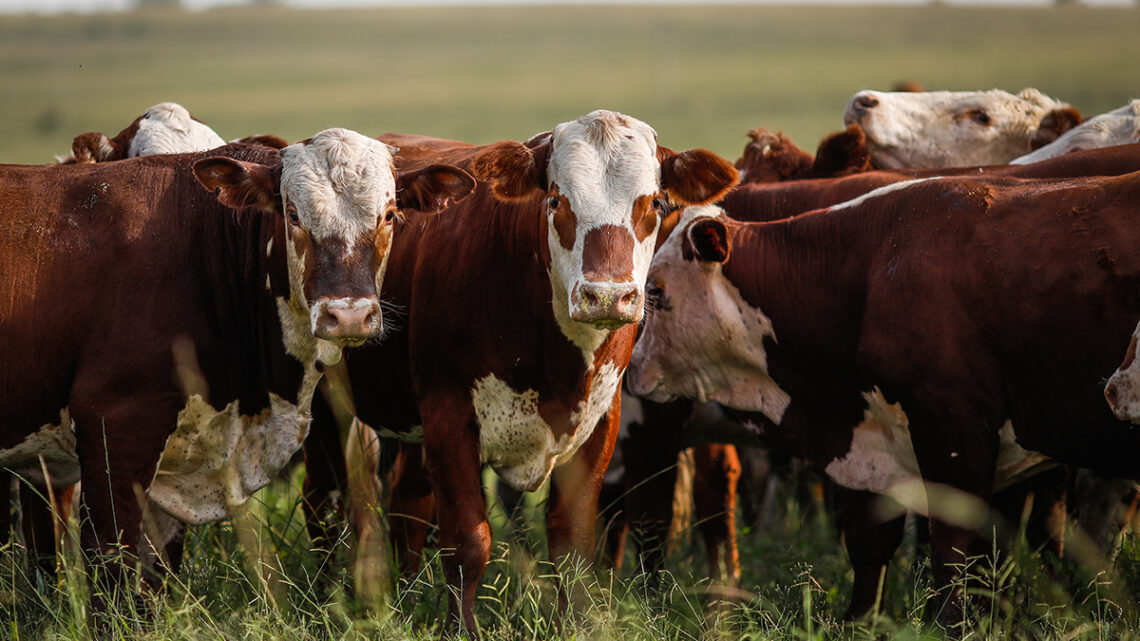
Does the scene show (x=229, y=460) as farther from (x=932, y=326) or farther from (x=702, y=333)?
(x=932, y=326)

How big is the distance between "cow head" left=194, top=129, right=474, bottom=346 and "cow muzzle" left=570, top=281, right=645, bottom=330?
75cm

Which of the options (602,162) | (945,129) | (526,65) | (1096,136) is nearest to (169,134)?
(602,162)

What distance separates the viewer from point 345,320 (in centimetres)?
435

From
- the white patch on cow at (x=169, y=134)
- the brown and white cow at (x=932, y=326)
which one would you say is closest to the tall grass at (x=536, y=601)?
the brown and white cow at (x=932, y=326)

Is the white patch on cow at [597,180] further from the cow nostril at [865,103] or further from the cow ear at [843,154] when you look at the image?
the cow nostril at [865,103]

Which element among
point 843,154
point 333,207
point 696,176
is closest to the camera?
point 333,207

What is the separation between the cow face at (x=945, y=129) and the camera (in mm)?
8211

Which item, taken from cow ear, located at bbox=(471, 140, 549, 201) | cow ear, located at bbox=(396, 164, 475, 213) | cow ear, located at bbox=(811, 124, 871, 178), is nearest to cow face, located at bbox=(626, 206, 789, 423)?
cow ear, located at bbox=(471, 140, 549, 201)

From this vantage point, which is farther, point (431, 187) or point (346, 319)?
point (431, 187)

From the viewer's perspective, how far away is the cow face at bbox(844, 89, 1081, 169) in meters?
8.21

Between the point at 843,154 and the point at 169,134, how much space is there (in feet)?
13.2

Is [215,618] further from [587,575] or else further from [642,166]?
[642,166]

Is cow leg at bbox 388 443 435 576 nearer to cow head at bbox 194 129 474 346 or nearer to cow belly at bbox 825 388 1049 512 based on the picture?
cow head at bbox 194 129 474 346

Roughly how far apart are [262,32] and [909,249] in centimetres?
9597
